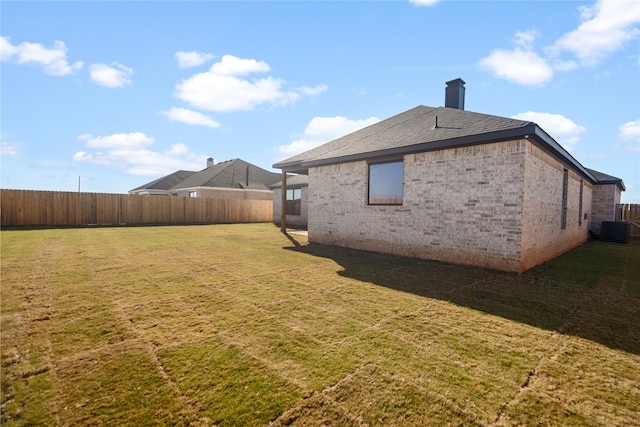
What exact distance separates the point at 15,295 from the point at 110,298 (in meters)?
1.49

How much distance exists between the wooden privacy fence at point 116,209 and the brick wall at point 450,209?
15031 millimetres

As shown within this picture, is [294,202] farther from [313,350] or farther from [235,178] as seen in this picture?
[313,350]

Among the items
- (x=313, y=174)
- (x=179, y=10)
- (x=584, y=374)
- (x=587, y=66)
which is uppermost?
(x=179, y=10)

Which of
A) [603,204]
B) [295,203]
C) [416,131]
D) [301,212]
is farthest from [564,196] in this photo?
[295,203]

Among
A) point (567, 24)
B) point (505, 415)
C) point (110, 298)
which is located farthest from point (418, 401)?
point (567, 24)

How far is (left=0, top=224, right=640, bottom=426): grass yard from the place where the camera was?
2.02 m

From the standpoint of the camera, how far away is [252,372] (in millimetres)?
2424

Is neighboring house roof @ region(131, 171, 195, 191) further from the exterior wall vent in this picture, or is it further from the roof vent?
the exterior wall vent

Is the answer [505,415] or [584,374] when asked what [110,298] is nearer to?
[505,415]

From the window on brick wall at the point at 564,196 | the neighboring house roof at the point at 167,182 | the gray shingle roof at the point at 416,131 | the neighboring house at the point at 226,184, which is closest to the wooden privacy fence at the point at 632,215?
the window on brick wall at the point at 564,196

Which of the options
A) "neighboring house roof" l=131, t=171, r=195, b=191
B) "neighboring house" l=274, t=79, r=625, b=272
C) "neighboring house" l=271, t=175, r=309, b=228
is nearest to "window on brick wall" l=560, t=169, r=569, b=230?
"neighboring house" l=274, t=79, r=625, b=272

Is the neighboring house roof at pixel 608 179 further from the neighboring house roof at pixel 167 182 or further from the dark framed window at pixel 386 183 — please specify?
the neighboring house roof at pixel 167 182

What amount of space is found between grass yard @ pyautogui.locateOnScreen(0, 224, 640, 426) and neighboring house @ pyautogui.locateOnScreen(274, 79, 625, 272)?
146 centimetres

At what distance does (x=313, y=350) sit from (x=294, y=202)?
18.3 m
